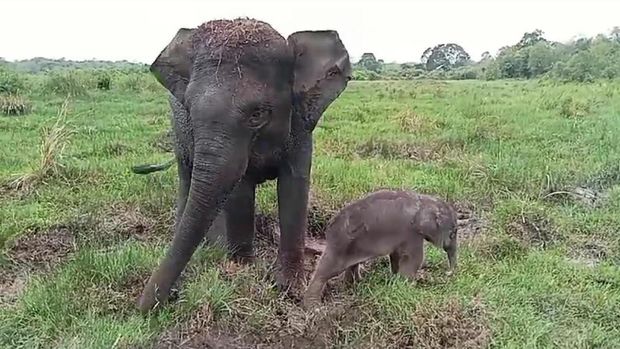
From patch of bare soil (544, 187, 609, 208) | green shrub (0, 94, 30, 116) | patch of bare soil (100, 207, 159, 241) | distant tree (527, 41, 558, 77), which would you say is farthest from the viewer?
distant tree (527, 41, 558, 77)

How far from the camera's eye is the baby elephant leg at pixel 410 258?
4574 millimetres

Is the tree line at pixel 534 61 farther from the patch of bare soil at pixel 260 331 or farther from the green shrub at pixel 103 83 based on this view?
the patch of bare soil at pixel 260 331

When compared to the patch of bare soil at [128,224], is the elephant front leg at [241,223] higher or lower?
higher

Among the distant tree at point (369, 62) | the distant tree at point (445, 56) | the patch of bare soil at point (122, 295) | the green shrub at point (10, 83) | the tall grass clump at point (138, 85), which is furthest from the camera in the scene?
the distant tree at point (445, 56)

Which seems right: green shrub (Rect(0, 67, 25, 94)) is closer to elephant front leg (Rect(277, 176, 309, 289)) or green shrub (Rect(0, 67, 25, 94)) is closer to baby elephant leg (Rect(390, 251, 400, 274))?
elephant front leg (Rect(277, 176, 309, 289))

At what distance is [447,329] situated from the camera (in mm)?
3961

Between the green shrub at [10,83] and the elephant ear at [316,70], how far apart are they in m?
13.8

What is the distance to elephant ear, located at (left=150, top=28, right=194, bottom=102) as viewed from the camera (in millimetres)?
4391

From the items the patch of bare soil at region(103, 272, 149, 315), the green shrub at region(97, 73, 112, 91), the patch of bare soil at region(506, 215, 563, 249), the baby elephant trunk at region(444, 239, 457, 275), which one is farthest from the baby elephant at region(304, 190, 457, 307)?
the green shrub at region(97, 73, 112, 91)

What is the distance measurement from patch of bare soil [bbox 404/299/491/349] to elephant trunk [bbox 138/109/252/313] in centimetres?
124

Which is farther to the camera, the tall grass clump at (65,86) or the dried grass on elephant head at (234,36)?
the tall grass clump at (65,86)

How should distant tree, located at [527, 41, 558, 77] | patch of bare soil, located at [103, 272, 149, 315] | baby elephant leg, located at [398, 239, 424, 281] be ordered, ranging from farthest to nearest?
distant tree, located at [527, 41, 558, 77], baby elephant leg, located at [398, 239, 424, 281], patch of bare soil, located at [103, 272, 149, 315]

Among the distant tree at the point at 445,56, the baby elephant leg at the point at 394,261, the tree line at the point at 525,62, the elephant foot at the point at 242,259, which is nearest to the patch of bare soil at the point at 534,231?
the baby elephant leg at the point at 394,261

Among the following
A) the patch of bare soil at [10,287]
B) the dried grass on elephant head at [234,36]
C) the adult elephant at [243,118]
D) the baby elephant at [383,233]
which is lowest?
the patch of bare soil at [10,287]
